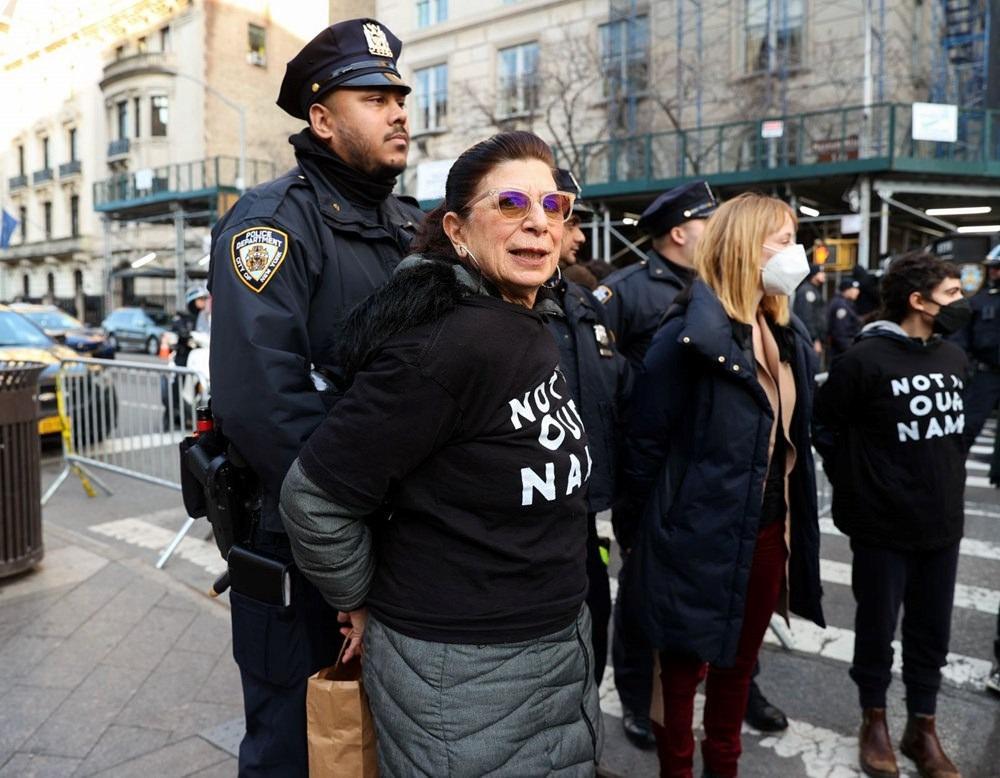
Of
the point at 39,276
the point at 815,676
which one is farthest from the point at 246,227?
the point at 39,276

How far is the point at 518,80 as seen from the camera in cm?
2445

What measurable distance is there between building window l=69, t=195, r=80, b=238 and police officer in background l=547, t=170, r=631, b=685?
52.0m

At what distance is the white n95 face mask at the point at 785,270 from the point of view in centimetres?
272

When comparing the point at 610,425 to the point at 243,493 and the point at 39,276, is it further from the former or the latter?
the point at 39,276

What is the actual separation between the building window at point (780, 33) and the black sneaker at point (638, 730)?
65.4 ft

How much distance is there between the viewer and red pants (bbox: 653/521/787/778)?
2.81 metres

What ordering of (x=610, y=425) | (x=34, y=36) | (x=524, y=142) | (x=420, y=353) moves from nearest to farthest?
(x=420, y=353) → (x=524, y=142) → (x=610, y=425) → (x=34, y=36)

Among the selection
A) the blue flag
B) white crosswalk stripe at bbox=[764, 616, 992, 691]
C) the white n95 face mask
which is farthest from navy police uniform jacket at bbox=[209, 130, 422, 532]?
the blue flag

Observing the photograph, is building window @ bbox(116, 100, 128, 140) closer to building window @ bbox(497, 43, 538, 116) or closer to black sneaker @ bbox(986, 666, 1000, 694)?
building window @ bbox(497, 43, 538, 116)

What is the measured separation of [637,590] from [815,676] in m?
1.67

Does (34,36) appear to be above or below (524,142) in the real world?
above

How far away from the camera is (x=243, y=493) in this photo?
2125 mm

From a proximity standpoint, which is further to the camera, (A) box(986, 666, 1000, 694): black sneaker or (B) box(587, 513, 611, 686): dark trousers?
(A) box(986, 666, 1000, 694): black sneaker

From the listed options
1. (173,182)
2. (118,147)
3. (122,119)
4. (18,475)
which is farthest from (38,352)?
(122,119)
